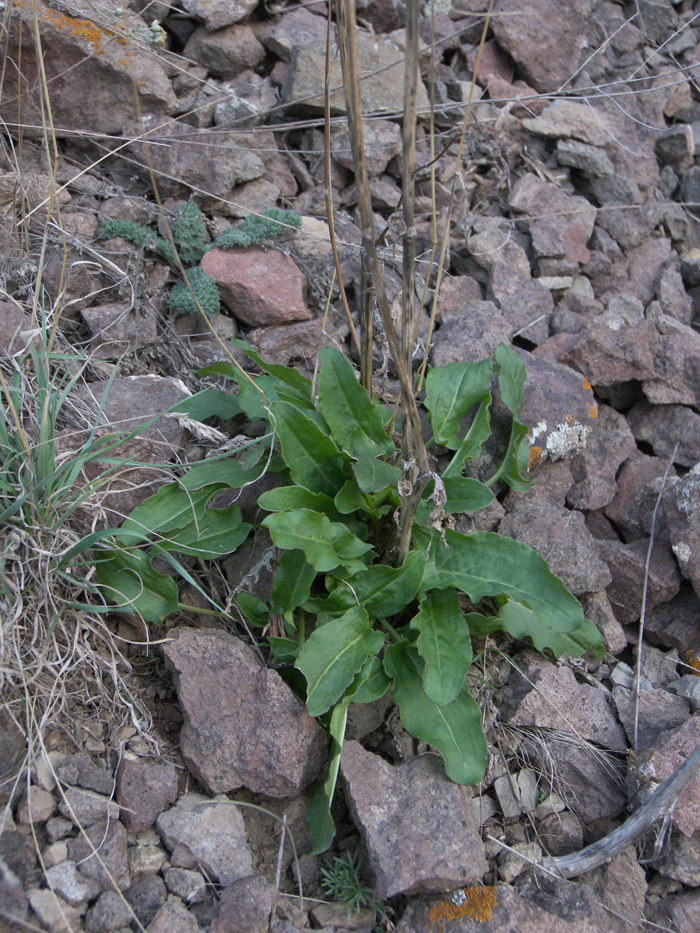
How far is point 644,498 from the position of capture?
2.36m

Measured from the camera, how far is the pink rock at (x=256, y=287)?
2457 mm

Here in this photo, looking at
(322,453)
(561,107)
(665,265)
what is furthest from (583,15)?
(322,453)

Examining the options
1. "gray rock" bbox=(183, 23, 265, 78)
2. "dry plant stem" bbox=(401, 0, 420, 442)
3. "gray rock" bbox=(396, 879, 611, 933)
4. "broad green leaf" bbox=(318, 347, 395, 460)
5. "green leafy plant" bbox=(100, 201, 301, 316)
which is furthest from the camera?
"gray rock" bbox=(183, 23, 265, 78)

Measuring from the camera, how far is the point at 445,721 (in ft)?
5.54

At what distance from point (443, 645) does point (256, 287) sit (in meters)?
1.43

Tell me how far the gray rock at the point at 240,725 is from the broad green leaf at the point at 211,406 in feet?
2.32

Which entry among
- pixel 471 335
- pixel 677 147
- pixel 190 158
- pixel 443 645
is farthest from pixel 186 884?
pixel 677 147

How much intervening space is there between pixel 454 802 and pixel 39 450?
134cm

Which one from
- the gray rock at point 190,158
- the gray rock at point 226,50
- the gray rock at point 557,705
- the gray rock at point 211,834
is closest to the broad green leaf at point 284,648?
the gray rock at point 211,834

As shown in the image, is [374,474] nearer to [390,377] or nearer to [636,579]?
[390,377]

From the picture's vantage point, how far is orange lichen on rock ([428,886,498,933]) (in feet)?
4.98

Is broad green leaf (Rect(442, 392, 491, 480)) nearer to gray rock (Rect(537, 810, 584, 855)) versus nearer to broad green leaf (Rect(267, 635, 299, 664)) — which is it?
broad green leaf (Rect(267, 635, 299, 664))

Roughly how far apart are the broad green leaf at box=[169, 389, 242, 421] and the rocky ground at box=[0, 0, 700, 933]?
0.27ft

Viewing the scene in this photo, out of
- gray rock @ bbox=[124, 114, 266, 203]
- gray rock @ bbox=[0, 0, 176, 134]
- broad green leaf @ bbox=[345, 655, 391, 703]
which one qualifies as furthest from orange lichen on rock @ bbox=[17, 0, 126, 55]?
broad green leaf @ bbox=[345, 655, 391, 703]
